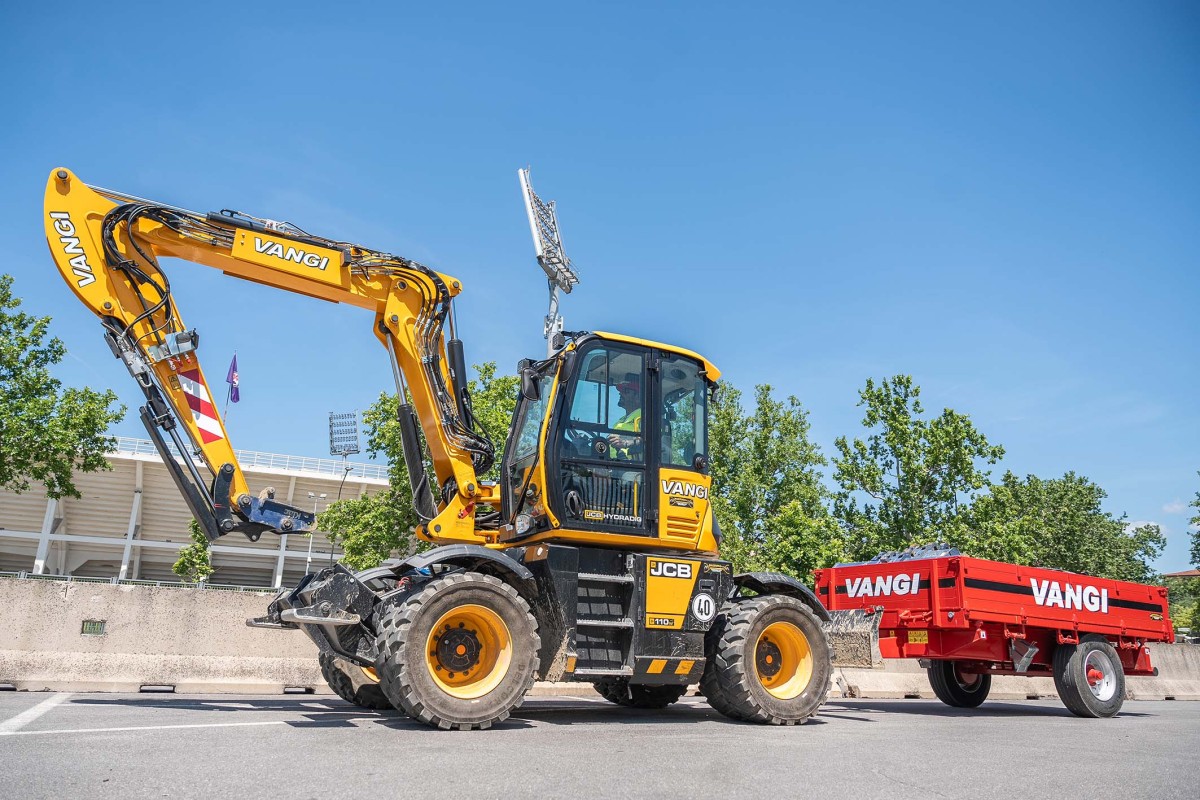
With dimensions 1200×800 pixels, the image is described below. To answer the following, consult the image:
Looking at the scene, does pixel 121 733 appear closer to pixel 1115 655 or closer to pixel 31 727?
pixel 31 727

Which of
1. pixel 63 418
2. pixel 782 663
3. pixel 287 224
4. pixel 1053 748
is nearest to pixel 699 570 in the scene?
pixel 782 663

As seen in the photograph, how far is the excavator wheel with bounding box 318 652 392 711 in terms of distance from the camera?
8578mm

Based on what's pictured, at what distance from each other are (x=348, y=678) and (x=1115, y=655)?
10.4 metres

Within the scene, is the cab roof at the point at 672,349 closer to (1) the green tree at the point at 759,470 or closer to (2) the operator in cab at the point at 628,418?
(2) the operator in cab at the point at 628,418

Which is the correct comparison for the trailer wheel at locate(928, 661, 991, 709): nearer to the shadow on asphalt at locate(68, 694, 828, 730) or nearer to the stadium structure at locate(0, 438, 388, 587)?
the shadow on asphalt at locate(68, 694, 828, 730)

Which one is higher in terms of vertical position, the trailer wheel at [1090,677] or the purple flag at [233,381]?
the purple flag at [233,381]

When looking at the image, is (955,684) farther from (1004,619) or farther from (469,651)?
(469,651)

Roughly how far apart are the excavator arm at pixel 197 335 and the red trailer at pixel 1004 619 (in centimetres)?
553

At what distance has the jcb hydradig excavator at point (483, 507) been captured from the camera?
7227 millimetres

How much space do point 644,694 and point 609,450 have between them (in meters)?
3.31

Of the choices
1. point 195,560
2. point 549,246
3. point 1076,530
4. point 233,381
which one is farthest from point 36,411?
point 1076,530

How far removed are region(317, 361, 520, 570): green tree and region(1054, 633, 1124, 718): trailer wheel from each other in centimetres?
2186

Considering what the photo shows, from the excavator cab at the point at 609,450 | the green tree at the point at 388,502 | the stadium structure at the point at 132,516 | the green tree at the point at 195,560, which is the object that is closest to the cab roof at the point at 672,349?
the excavator cab at the point at 609,450

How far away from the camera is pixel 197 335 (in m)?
8.01
